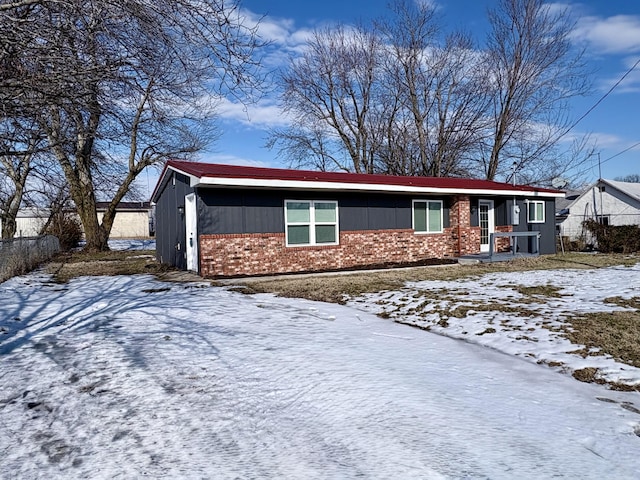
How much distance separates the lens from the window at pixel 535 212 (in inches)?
709

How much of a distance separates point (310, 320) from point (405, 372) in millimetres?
2338

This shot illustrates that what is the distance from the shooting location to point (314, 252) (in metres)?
12.7

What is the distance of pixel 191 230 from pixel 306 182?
3.43 metres

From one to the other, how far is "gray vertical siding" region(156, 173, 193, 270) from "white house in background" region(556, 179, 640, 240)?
2522 centimetres

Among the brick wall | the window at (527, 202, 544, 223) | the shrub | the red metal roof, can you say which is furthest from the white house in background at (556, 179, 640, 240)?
the brick wall

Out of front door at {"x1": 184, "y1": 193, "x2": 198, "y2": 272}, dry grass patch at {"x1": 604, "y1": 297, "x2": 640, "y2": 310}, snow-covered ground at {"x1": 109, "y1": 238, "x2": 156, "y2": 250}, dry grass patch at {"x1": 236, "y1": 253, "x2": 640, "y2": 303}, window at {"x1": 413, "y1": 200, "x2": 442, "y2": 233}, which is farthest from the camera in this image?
snow-covered ground at {"x1": 109, "y1": 238, "x2": 156, "y2": 250}

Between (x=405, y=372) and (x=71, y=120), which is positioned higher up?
(x=71, y=120)

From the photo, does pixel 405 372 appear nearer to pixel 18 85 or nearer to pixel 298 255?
pixel 18 85

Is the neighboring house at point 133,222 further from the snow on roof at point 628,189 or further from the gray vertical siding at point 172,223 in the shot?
the snow on roof at point 628,189

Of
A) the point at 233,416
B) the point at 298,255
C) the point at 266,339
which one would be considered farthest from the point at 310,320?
the point at 298,255

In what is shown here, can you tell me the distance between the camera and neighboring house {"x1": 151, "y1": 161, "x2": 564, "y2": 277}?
11.2 meters

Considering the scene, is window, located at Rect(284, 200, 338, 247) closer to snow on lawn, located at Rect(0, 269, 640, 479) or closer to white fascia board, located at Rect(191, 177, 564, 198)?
white fascia board, located at Rect(191, 177, 564, 198)

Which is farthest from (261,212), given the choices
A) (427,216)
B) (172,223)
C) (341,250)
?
(427,216)

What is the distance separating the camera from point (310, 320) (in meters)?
6.23
